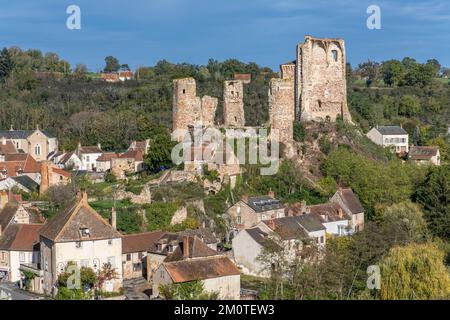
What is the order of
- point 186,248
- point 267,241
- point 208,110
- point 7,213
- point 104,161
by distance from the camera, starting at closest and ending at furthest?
point 186,248, point 267,241, point 7,213, point 208,110, point 104,161

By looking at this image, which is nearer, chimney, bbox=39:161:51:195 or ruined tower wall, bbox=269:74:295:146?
chimney, bbox=39:161:51:195

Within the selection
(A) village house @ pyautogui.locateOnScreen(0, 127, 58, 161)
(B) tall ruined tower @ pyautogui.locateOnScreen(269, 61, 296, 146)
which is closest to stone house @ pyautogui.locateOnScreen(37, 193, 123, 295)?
(B) tall ruined tower @ pyautogui.locateOnScreen(269, 61, 296, 146)

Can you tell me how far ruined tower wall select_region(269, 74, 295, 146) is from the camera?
46688 millimetres

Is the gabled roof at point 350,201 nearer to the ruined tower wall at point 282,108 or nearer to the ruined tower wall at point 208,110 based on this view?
the ruined tower wall at point 282,108

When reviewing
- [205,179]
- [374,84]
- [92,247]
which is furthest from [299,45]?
[374,84]

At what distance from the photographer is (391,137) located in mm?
61562

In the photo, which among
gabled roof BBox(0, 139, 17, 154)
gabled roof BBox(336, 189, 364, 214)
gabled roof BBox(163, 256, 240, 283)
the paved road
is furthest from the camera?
gabled roof BBox(0, 139, 17, 154)

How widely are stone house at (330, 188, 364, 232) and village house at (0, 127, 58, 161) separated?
28926 mm

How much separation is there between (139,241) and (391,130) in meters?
32.8

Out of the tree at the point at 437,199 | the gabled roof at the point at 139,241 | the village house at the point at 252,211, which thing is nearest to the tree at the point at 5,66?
the village house at the point at 252,211

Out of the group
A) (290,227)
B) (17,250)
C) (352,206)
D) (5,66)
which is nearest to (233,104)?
(352,206)

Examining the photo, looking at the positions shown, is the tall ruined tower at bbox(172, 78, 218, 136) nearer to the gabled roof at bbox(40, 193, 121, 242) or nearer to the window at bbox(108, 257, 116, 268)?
the gabled roof at bbox(40, 193, 121, 242)

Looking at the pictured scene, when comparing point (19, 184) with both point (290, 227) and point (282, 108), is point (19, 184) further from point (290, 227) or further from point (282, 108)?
point (290, 227)
